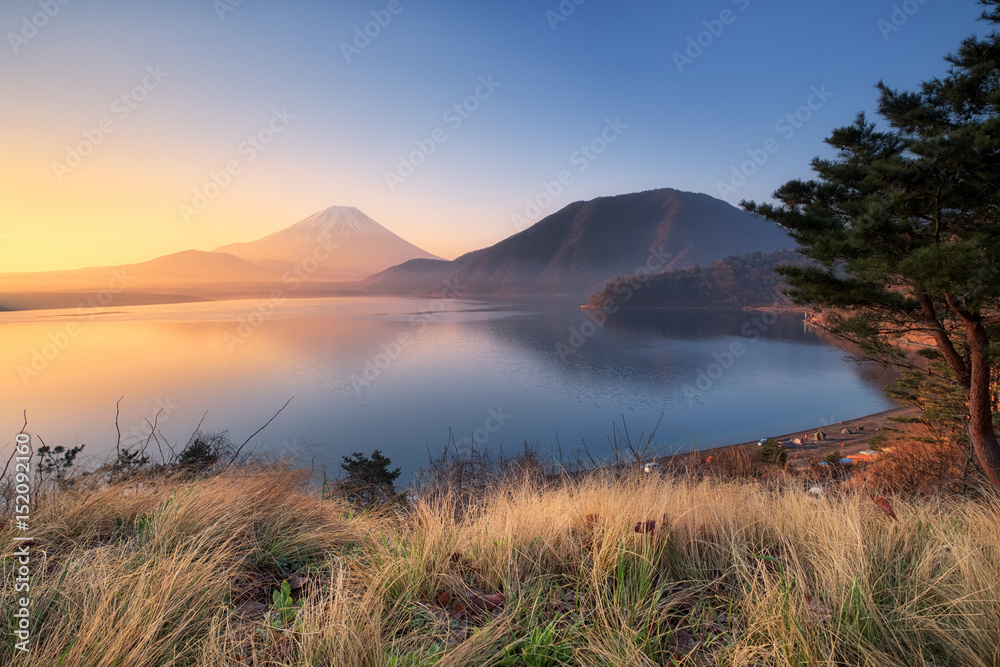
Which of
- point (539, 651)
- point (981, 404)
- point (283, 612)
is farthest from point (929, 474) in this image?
point (283, 612)

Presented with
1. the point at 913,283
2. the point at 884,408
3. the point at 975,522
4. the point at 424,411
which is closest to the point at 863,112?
the point at 913,283

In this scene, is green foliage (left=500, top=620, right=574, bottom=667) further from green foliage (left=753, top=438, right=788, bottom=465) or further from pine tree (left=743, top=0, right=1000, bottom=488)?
green foliage (left=753, top=438, right=788, bottom=465)

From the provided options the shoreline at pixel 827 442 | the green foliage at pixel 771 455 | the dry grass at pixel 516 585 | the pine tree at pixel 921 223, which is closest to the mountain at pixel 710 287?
the shoreline at pixel 827 442

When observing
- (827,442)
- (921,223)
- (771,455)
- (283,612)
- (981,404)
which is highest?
(921,223)

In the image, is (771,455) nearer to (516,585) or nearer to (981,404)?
(981,404)

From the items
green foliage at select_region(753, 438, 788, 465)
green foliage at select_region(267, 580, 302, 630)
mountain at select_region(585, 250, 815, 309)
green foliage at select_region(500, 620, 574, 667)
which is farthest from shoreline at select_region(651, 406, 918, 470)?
mountain at select_region(585, 250, 815, 309)

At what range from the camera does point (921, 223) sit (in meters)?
6.77

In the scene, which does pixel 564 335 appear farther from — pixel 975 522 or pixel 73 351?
pixel 975 522

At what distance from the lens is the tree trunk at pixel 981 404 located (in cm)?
656

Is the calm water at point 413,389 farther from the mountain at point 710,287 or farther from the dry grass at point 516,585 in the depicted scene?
the mountain at point 710,287

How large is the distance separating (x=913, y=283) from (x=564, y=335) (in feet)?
176

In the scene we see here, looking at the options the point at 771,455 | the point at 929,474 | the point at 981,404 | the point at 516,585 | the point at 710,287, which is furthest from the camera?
the point at 710,287

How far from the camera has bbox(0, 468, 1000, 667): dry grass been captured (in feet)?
5.32

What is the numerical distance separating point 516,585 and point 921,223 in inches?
327
